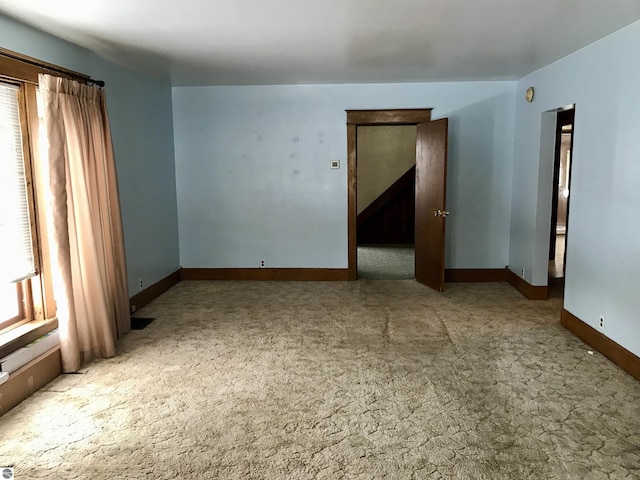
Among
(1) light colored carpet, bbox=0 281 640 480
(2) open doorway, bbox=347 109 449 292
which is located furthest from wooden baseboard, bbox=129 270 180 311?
(2) open doorway, bbox=347 109 449 292

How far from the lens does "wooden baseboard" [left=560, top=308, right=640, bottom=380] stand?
10.2 feet

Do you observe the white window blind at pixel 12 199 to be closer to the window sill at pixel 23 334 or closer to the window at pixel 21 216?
the window at pixel 21 216

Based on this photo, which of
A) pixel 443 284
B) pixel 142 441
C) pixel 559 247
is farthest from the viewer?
pixel 559 247

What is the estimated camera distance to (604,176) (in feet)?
11.5

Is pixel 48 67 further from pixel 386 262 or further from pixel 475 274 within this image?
pixel 386 262

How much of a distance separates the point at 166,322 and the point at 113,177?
1.41 metres

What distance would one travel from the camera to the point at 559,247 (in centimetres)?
779

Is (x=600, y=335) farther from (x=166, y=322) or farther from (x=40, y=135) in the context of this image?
(x=40, y=135)

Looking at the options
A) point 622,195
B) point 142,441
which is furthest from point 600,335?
point 142,441

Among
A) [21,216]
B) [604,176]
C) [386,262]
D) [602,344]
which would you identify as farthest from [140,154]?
[602,344]

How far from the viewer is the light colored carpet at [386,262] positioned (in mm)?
6117

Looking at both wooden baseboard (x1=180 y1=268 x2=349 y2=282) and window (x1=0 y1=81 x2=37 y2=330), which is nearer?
window (x1=0 y1=81 x2=37 y2=330)

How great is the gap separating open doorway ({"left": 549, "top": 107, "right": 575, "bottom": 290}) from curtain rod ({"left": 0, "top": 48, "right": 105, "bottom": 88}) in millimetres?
3944

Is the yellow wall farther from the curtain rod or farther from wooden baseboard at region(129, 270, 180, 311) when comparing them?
the curtain rod
